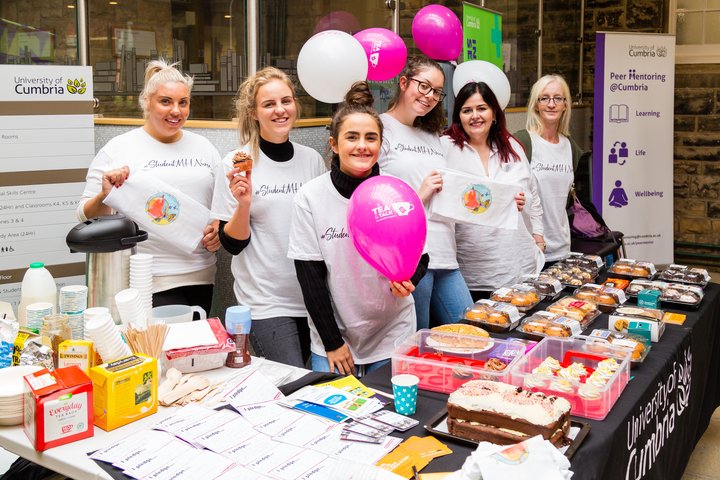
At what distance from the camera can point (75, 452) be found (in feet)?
5.54

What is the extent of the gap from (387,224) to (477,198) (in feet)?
2.85

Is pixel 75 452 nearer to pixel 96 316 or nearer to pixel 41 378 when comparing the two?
pixel 41 378

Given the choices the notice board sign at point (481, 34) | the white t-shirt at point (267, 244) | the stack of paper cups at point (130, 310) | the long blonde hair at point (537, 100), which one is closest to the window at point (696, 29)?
the notice board sign at point (481, 34)

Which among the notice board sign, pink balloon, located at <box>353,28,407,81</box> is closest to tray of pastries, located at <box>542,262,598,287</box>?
pink balloon, located at <box>353,28,407,81</box>

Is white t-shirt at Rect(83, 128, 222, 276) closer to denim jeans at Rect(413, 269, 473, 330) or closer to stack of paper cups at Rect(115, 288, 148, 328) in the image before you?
stack of paper cups at Rect(115, 288, 148, 328)

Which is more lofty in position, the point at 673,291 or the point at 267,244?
the point at 267,244

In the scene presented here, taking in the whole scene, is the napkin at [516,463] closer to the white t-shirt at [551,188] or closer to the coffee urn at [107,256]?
the coffee urn at [107,256]

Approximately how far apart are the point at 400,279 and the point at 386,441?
785 millimetres

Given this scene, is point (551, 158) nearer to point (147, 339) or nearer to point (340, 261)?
point (340, 261)

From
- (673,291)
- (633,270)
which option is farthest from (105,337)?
(633,270)

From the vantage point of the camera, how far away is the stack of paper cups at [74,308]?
2.13 m

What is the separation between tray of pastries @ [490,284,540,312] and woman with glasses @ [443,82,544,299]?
16.2 inches

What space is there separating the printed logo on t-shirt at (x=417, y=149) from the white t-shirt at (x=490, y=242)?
21 cm

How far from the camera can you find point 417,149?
10.1 feet
